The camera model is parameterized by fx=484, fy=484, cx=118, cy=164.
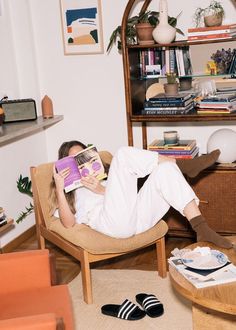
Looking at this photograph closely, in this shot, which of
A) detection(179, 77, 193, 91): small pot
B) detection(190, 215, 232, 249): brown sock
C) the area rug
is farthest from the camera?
detection(179, 77, 193, 91): small pot

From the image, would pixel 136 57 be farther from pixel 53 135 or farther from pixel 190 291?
pixel 190 291

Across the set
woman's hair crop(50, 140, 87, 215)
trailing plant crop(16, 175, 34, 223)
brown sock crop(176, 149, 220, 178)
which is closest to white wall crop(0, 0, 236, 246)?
trailing plant crop(16, 175, 34, 223)

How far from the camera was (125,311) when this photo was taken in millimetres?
2553

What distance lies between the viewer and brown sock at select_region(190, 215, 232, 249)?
236cm

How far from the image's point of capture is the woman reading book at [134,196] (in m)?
2.62

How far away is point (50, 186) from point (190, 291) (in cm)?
134

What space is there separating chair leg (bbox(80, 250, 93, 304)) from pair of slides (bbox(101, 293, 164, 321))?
0.12 m

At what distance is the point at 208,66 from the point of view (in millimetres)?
3375

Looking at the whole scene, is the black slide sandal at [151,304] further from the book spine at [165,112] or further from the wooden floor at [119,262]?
the book spine at [165,112]

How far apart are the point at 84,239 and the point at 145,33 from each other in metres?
1.49

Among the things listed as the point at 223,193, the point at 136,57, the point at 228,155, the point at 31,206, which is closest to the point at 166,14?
the point at 136,57

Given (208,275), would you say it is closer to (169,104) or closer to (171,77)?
(169,104)

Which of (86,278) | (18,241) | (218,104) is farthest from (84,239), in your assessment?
(218,104)

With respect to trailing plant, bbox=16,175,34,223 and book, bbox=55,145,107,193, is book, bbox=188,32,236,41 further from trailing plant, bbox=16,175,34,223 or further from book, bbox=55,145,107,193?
trailing plant, bbox=16,175,34,223
